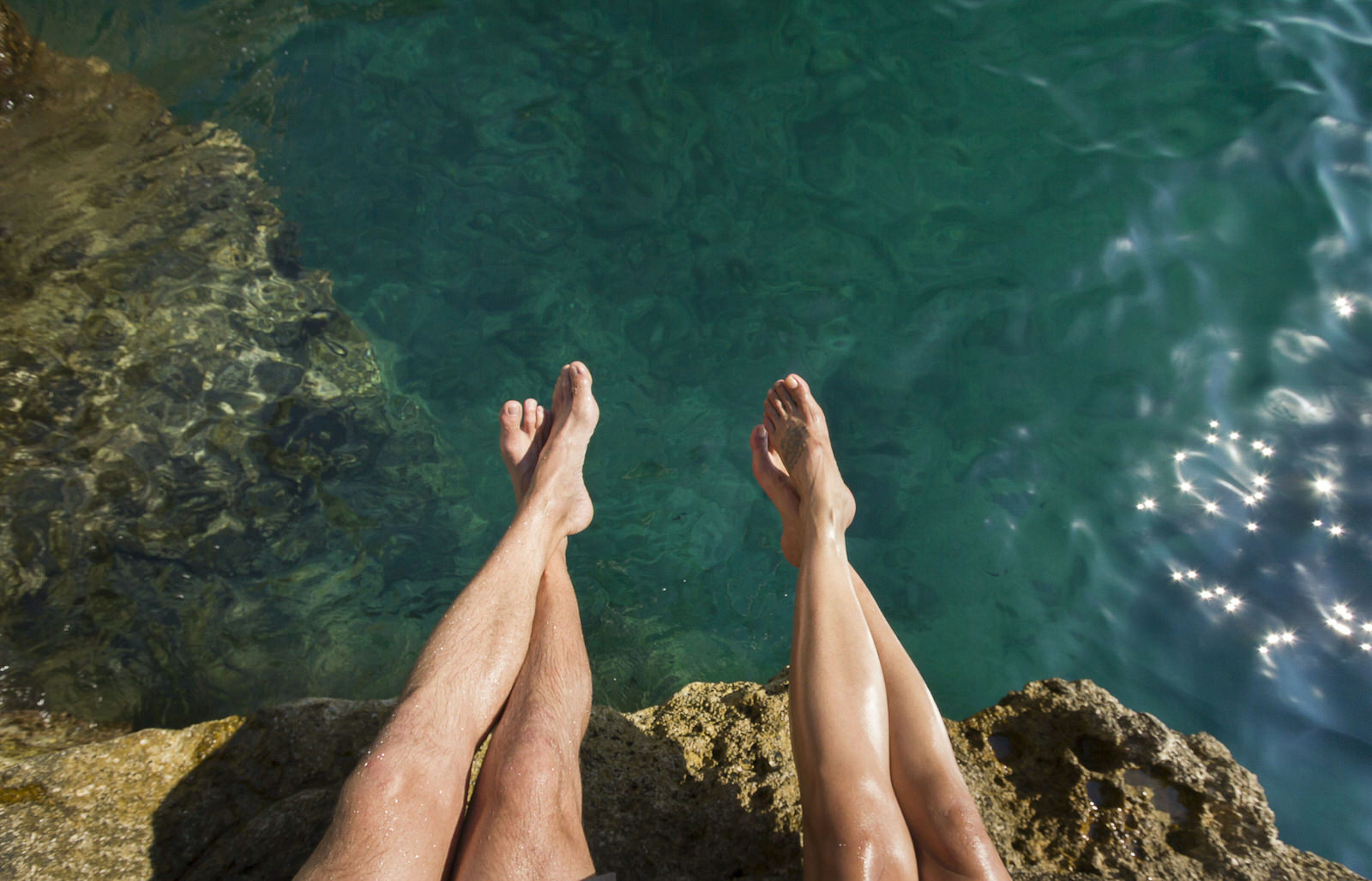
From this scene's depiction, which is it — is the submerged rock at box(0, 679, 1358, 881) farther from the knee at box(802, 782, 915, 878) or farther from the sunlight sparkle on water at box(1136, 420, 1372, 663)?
the sunlight sparkle on water at box(1136, 420, 1372, 663)

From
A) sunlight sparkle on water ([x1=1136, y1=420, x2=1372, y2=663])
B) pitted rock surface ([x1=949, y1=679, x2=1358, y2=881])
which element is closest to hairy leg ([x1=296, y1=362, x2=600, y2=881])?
pitted rock surface ([x1=949, y1=679, x2=1358, y2=881])

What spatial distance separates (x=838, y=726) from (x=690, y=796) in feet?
2.05

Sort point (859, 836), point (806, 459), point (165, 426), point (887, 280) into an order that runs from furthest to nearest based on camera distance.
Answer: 1. point (887, 280)
2. point (165, 426)
3. point (806, 459)
4. point (859, 836)

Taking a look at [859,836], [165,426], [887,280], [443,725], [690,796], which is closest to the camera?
[859,836]

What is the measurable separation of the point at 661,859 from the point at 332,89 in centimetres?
393

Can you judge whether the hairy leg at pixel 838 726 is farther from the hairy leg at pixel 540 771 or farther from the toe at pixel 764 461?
the hairy leg at pixel 540 771

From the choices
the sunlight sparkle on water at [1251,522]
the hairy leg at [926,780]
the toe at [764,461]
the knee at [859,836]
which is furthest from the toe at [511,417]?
the sunlight sparkle on water at [1251,522]

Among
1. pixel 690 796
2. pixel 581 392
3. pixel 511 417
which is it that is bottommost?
pixel 690 796

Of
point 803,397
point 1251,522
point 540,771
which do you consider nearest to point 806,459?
point 803,397

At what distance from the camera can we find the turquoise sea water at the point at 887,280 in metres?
3.26

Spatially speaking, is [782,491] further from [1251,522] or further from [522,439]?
[1251,522]

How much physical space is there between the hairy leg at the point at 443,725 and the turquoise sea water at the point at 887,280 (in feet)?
3.01

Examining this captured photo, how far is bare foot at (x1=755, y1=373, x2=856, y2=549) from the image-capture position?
2.68 meters

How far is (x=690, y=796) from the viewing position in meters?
2.30
